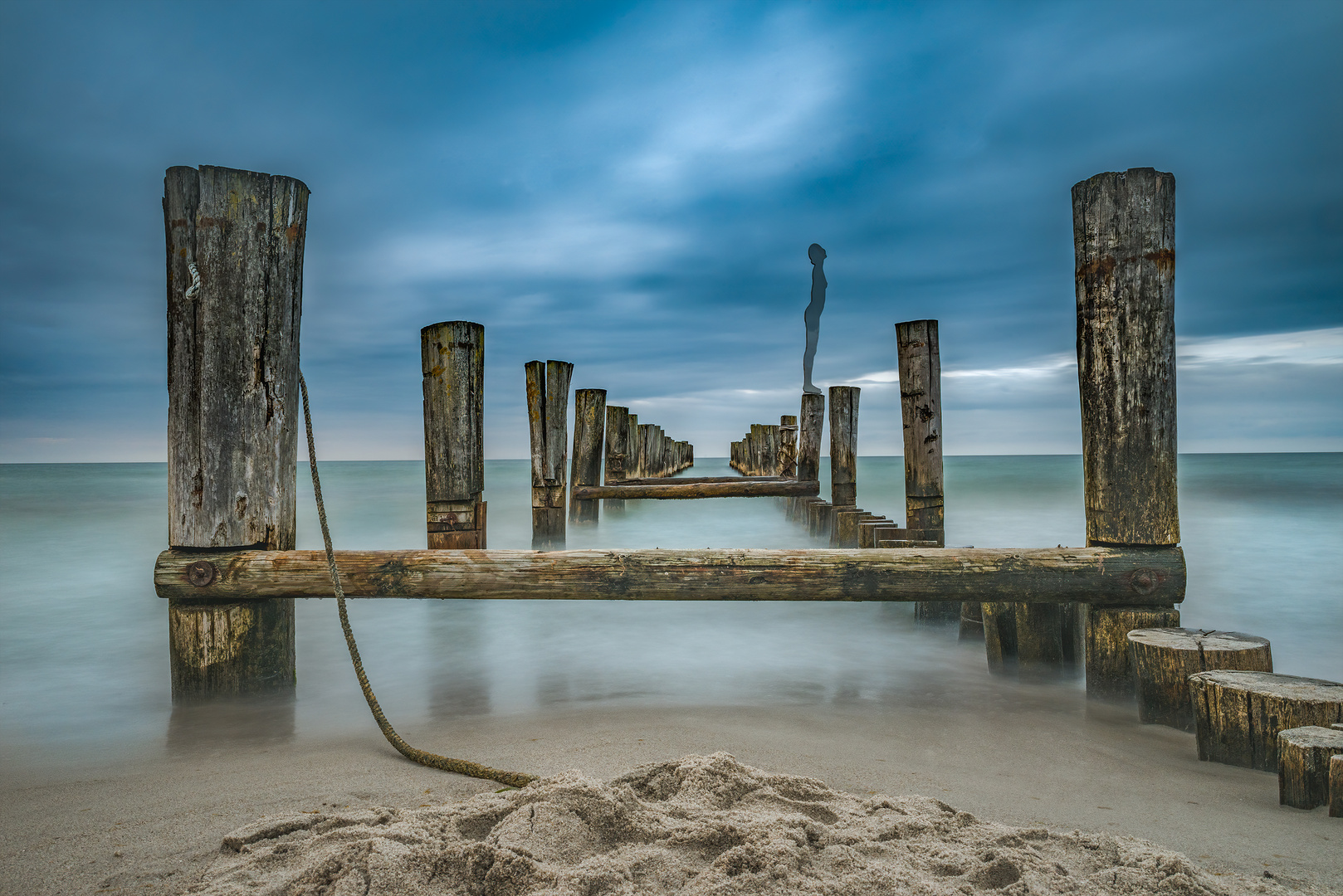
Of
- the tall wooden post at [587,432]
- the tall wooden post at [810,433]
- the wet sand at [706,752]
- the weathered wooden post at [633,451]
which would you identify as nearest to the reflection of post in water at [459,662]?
the wet sand at [706,752]

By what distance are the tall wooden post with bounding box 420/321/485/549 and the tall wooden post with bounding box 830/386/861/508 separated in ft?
17.6

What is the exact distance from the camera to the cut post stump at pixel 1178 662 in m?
2.57

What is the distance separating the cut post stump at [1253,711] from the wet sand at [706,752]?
0.07 metres

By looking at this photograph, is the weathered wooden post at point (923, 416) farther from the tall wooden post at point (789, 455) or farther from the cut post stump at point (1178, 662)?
the tall wooden post at point (789, 455)

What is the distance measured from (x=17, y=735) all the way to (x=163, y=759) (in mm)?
980

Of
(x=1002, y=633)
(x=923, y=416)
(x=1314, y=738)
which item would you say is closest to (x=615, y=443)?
(x=923, y=416)

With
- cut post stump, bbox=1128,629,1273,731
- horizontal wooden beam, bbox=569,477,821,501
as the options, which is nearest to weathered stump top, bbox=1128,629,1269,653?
cut post stump, bbox=1128,629,1273,731

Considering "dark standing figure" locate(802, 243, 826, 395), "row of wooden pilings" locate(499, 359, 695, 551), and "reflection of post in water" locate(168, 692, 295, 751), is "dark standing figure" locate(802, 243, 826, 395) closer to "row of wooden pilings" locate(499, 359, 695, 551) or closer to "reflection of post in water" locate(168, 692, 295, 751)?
"row of wooden pilings" locate(499, 359, 695, 551)

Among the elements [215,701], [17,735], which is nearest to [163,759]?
[215,701]

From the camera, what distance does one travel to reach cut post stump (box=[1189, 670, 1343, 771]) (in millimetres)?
2158

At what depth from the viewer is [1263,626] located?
18.5ft

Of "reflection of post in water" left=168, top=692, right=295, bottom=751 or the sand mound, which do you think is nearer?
the sand mound

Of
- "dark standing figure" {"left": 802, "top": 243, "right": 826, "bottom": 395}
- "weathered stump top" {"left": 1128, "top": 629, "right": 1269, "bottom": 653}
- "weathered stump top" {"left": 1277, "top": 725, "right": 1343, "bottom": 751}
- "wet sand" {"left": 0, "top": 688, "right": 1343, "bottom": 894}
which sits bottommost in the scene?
"wet sand" {"left": 0, "top": 688, "right": 1343, "bottom": 894}

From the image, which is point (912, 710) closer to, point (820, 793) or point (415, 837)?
point (820, 793)
